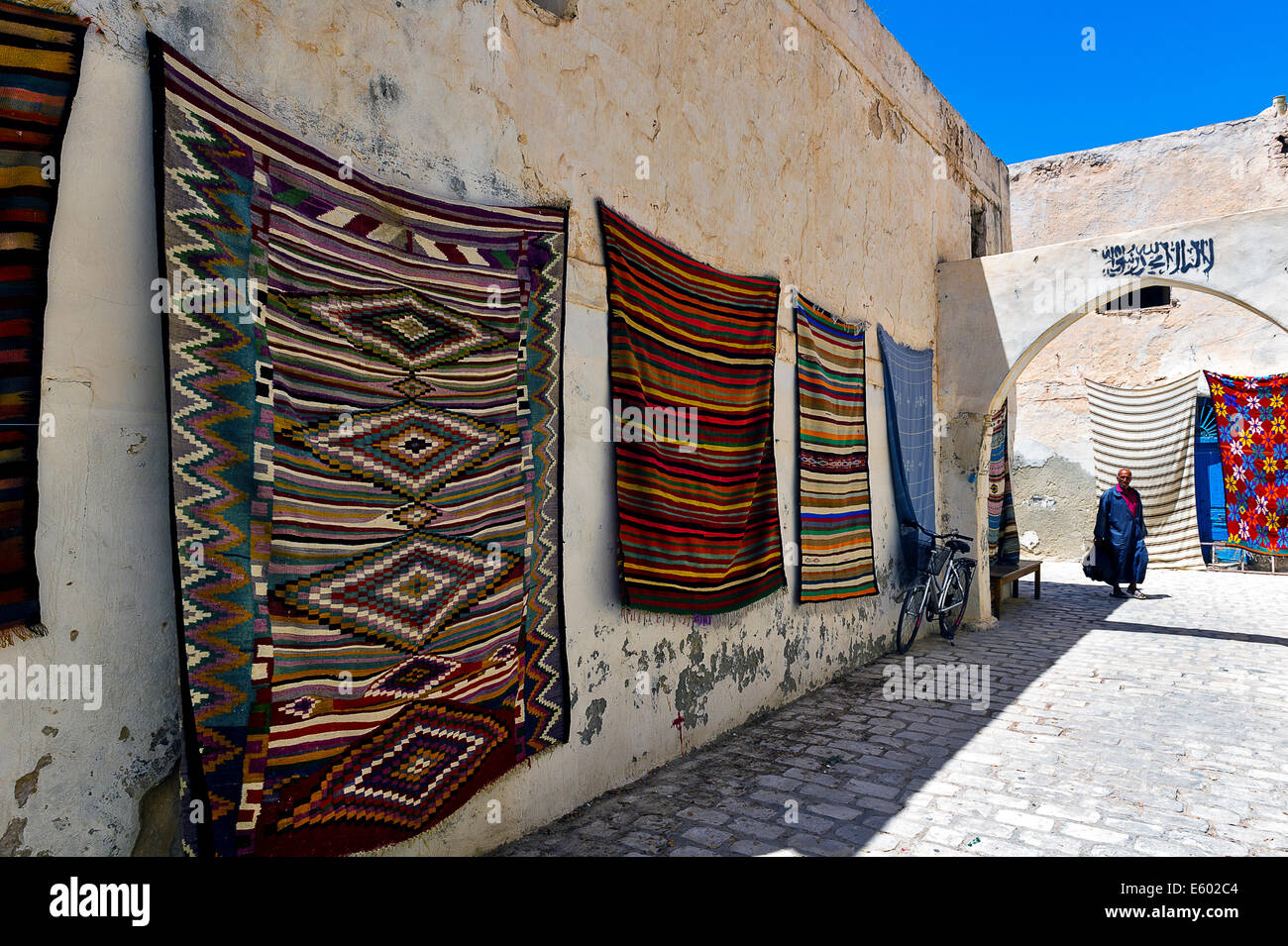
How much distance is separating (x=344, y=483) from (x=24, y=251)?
3.15 feet

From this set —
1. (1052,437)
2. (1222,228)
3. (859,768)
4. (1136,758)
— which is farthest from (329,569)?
(1052,437)

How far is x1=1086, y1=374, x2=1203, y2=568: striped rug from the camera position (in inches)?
463

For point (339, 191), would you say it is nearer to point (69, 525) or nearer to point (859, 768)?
point (69, 525)

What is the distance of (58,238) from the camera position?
5.98ft

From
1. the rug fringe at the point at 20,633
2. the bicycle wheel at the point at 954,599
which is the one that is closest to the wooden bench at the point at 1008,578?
the bicycle wheel at the point at 954,599

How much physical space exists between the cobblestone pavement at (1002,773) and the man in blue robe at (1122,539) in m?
2.98

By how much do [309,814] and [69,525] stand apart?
104 centimetres

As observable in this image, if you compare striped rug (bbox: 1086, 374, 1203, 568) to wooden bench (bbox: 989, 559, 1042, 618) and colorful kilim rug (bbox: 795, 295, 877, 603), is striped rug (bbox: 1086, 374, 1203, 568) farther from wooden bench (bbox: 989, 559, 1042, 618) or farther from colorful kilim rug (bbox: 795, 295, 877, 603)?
colorful kilim rug (bbox: 795, 295, 877, 603)

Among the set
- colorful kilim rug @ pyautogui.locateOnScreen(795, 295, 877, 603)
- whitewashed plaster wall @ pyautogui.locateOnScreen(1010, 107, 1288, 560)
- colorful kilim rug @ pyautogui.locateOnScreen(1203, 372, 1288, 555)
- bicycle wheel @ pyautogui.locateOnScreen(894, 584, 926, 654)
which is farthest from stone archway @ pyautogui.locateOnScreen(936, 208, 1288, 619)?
whitewashed plaster wall @ pyautogui.locateOnScreen(1010, 107, 1288, 560)

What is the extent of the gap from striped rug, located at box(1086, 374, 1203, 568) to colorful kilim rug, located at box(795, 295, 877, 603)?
833 centimetres

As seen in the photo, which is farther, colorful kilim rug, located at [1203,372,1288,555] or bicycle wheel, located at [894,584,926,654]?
colorful kilim rug, located at [1203,372,1288,555]

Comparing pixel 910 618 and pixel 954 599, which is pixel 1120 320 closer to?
pixel 954 599

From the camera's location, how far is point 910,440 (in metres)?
7.23

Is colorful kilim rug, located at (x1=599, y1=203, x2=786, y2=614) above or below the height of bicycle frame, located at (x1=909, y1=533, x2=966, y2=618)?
above
